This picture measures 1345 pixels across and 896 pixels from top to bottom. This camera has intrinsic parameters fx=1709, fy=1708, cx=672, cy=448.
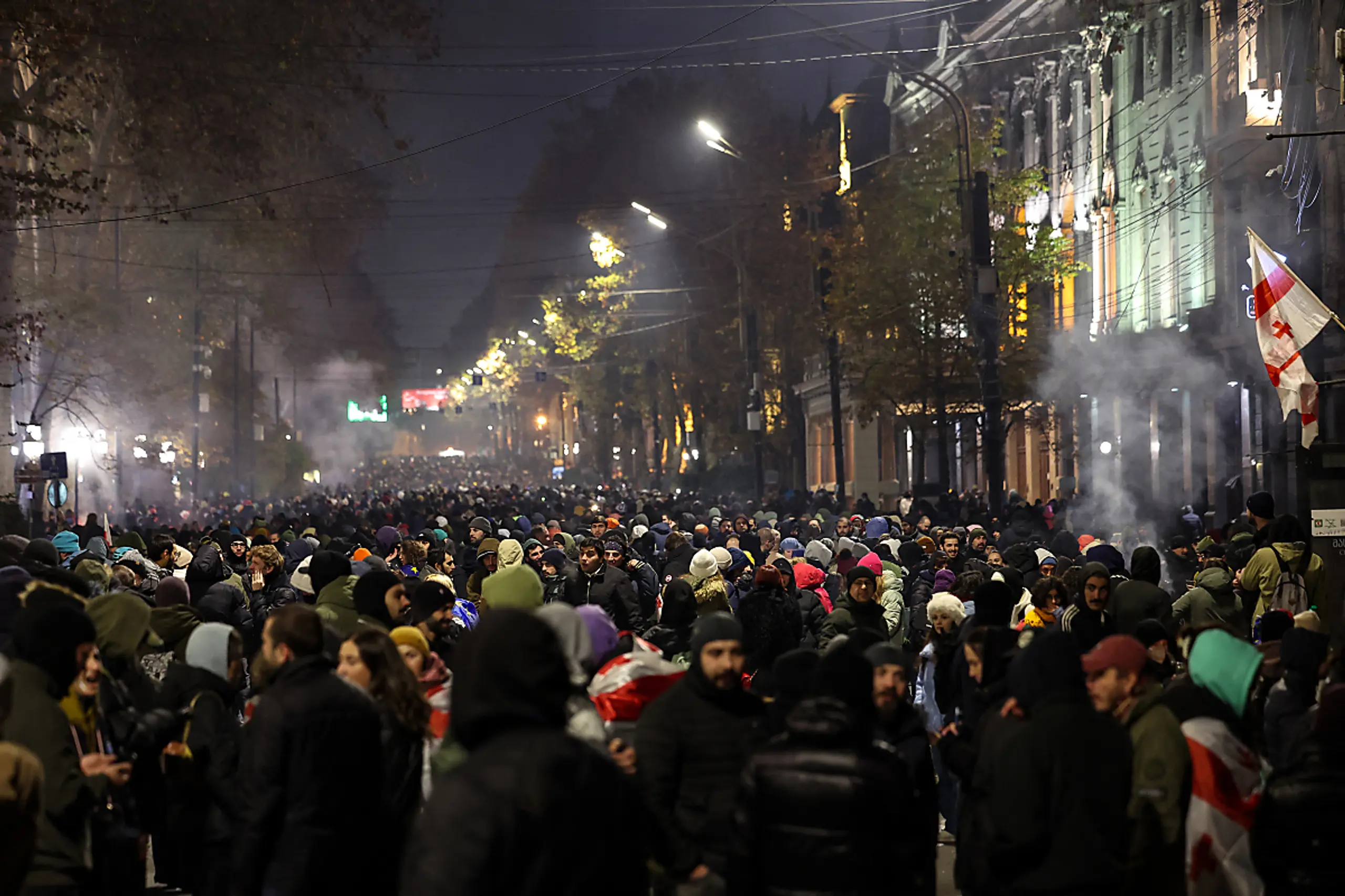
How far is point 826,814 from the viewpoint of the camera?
5.02 m

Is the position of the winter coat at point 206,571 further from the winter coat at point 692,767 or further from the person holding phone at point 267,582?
the winter coat at point 692,767

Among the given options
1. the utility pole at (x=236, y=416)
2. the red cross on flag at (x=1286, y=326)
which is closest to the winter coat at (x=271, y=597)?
the red cross on flag at (x=1286, y=326)

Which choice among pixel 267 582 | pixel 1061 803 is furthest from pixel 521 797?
pixel 267 582

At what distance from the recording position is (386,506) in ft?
147

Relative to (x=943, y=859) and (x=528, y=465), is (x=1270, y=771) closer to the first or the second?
(x=943, y=859)

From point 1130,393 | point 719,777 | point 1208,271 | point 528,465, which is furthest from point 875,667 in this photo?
point 528,465

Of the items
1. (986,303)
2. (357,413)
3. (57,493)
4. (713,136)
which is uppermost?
(713,136)

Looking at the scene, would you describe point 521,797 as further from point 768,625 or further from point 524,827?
point 768,625

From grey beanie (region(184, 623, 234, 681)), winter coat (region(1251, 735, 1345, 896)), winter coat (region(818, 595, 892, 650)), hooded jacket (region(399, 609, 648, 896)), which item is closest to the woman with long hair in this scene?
grey beanie (region(184, 623, 234, 681))

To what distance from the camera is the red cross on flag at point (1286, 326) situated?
58.3 ft

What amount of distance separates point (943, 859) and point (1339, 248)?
20424mm

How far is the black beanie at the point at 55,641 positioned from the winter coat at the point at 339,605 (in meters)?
3.52

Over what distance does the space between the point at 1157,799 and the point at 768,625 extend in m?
5.25

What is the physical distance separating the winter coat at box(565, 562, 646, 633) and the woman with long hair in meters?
6.47
